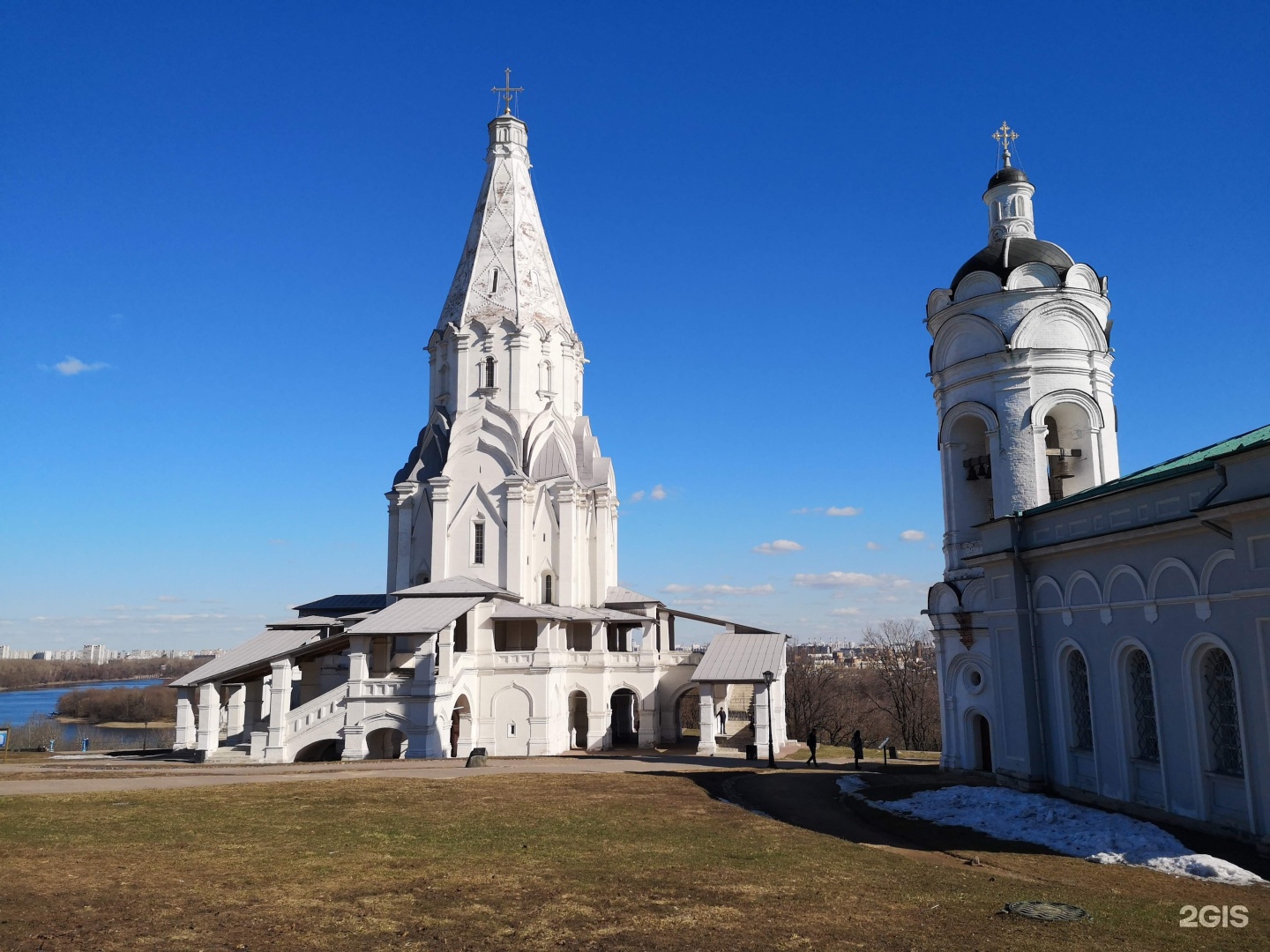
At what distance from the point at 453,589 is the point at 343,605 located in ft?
29.2

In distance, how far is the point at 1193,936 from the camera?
9328 millimetres

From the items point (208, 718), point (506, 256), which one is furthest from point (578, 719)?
point (506, 256)

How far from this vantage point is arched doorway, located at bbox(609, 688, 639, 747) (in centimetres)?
4238

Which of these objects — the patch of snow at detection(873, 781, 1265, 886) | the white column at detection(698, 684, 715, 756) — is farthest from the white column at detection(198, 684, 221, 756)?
the patch of snow at detection(873, 781, 1265, 886)

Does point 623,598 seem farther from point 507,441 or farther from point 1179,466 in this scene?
point 1179,466

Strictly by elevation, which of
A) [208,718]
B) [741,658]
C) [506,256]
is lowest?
[208,718]

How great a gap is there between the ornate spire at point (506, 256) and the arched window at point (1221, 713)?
32147 millimetres

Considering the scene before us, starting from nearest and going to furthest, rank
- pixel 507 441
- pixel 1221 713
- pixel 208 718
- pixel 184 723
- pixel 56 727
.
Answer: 1. pixel 1221 713
2. pixel 208 718
3. pixel 184 723
4. pixel 507 441
5. pixel 56 727

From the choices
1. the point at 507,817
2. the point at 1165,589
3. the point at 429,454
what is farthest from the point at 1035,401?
the point at 429,454

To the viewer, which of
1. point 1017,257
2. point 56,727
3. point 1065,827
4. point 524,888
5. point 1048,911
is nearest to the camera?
point 1048,911

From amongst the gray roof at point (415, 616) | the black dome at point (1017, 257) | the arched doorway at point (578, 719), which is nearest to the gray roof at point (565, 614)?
the gray roof at point (415, 616)

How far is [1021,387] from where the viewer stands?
81.3 ft

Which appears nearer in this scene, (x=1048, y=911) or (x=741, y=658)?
(x=1048, y=911)

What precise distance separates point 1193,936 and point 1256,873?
3568 mm
